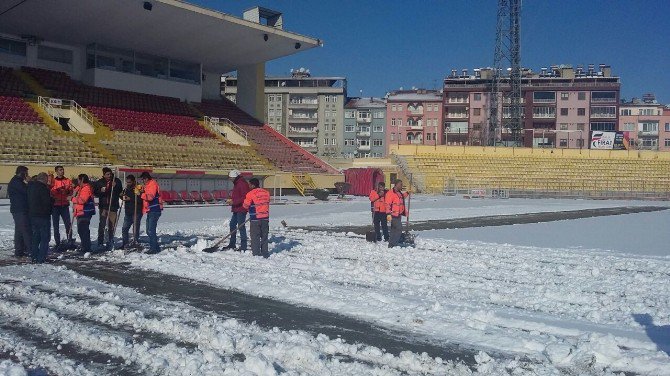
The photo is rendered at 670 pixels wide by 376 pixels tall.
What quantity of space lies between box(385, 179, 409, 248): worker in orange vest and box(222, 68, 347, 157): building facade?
76.2m

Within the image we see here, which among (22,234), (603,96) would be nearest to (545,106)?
(603,96)

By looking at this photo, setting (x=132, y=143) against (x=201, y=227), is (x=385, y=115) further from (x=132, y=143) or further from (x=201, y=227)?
(x=201, y=227)

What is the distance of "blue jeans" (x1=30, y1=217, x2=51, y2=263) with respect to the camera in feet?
35.3

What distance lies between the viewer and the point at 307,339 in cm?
604

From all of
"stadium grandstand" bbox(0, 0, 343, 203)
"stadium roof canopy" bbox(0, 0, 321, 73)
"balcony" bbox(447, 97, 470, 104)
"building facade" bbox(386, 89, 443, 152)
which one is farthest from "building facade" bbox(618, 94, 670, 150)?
"stadium roof canopy" bbox(0, 0, 321, 73)

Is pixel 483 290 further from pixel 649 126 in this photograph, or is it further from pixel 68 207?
pixel 649 126

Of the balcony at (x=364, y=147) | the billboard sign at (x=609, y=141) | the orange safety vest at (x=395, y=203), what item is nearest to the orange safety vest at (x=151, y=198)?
the orange safety vest at (x=395, y=203)

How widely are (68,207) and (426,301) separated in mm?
8590

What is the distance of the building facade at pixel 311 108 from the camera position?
91.5 metres

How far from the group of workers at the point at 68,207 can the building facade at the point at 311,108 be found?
76975 mm

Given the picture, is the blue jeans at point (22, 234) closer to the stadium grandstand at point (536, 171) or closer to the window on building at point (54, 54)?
the window on building at point (54, 54)

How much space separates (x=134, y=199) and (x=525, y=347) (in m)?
9.57

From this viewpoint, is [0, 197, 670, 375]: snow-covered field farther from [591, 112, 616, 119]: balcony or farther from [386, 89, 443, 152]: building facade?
[386, 89, 443, 152]: building facade

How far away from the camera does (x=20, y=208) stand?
11234mm
